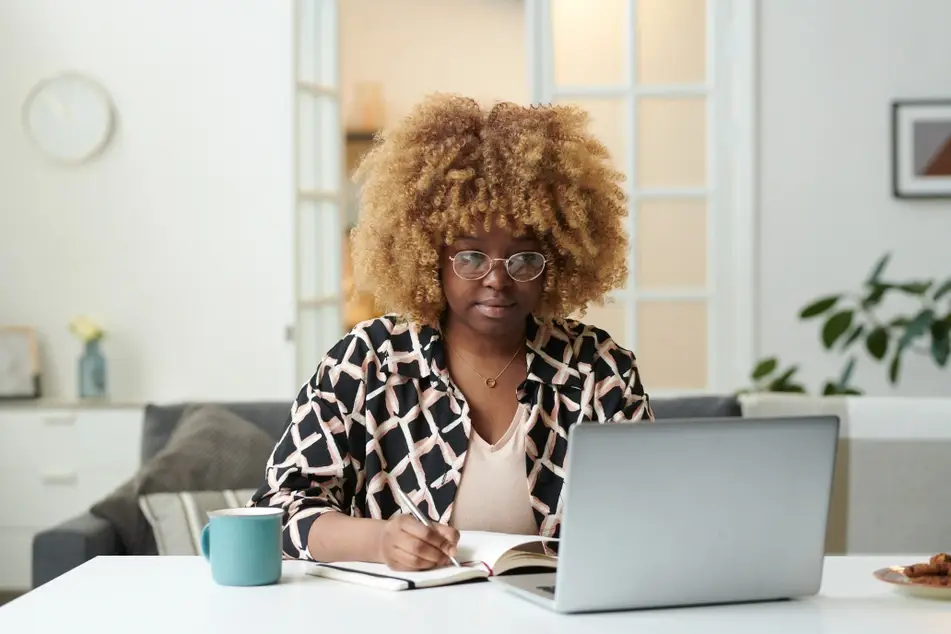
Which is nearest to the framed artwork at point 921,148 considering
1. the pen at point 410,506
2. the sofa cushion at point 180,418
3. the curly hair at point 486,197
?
the sofa cushion at point 180,418

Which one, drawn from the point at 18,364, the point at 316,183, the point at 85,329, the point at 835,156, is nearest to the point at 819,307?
the point at 835,156

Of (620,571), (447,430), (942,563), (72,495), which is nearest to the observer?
(620,571)

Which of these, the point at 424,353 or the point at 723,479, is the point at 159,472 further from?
the point at 723,479

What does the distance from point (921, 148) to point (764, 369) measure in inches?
44.2

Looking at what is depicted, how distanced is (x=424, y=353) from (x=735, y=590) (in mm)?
768

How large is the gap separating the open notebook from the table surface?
0.02 metres

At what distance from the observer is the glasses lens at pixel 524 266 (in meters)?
1.99

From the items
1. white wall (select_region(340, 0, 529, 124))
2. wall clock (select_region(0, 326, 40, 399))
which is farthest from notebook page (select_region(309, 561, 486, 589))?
white wall (select_region(340, 0, 529, 124))

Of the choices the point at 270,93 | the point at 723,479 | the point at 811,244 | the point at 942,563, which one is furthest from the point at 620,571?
the point at 270,93

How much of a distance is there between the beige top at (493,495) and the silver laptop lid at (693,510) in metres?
0.57

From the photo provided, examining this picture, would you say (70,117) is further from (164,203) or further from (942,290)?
(942,290)

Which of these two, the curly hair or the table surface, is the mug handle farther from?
the curly hair

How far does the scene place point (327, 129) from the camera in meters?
4.98

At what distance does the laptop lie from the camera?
133 cm
